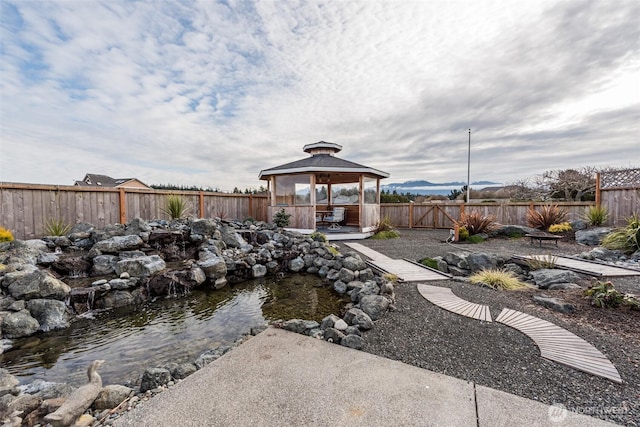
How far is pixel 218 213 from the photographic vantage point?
1045 cm

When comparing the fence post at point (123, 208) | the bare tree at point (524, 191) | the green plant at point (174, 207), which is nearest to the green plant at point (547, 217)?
the bare tree at point (524, 191)

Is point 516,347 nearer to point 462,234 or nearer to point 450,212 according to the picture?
point 462,234

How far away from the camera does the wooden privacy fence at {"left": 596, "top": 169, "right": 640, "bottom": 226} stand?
7699mm

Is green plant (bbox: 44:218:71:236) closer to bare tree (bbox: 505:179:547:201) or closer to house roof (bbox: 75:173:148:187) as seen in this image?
house roof (bbox: 75:173:148:187)

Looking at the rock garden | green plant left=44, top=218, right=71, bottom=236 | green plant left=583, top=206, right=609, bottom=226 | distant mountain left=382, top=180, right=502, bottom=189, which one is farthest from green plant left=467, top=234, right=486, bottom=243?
green plant left=44, top=218, right=71, bottom=236

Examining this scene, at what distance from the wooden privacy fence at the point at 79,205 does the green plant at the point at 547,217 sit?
11.8 metres

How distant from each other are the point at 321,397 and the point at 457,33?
744 centimetres

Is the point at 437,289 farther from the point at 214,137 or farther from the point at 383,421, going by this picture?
the point at 214,137

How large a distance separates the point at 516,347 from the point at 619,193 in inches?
382

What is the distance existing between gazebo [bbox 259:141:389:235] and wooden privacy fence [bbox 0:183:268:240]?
8.87 feet

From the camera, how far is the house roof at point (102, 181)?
21.4 m

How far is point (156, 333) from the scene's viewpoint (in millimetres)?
3395

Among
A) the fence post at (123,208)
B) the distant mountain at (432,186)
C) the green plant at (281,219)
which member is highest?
the distant mountain at (432,186)

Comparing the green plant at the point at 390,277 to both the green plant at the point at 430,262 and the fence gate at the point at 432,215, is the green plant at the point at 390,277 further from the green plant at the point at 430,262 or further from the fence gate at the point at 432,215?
the fence gate at the point at 432,215
